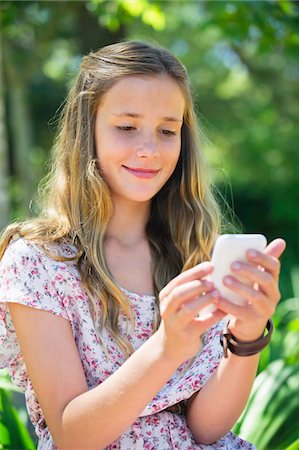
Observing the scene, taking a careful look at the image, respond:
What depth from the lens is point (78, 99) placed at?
2340mm

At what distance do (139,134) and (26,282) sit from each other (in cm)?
52

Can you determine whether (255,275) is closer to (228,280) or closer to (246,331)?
(228,280)

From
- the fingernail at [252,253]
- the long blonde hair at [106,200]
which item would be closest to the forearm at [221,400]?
the long blonde hair at [106,200]

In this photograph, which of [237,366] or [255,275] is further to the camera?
[237,366]

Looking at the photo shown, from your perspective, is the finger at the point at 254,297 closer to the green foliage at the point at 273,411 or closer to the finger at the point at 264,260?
the finger at the point at 264,260

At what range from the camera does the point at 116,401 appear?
1794 mm

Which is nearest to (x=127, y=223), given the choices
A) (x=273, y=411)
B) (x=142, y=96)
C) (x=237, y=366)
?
(x=142, y=96)

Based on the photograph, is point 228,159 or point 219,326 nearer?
point 219,326

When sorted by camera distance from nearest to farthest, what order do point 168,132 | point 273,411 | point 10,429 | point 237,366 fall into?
1. point 237,366
2. point 168,132
3. point 10,429
4. point 273,411

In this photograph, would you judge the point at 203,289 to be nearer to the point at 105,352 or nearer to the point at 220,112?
the point at 105,352

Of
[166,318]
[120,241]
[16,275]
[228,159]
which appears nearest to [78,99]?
[120,241]

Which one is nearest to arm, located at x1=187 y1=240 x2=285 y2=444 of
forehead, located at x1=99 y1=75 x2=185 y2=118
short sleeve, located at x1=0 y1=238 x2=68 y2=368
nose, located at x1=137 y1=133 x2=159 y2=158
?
short sleeve, located at x1=0 y1=238 x2=68 y2=368

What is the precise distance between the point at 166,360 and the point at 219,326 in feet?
2.03

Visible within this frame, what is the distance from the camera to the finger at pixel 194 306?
5.18ft
